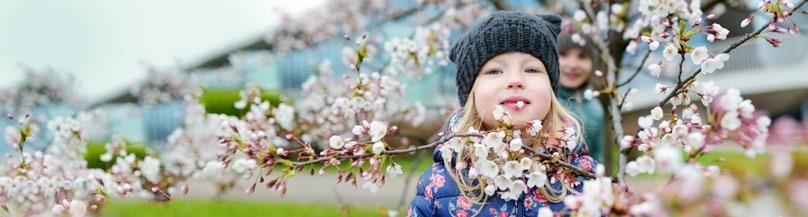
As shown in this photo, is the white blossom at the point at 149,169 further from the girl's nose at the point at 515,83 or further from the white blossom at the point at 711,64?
the white blossom at the point at 711,64

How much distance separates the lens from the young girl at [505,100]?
82.5 inches

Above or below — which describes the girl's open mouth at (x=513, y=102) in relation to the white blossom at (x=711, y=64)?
below

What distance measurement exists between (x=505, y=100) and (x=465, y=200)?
298mm

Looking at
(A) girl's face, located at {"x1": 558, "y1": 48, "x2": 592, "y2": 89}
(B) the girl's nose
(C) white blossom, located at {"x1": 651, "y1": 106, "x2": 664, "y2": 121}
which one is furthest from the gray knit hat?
(A) girl's face, located at {"x1": 558, "y1": 48, "x2": 592, "y2": 89}

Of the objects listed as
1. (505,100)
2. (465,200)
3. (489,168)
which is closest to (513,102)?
(505,100)

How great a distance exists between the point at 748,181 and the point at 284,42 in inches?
434

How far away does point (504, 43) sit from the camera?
2277 millimetres

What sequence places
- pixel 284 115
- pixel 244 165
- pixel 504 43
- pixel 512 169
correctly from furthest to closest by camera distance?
pixel 284 115 < pixel 504 43 < pixel 512 169 < pixel 244 165

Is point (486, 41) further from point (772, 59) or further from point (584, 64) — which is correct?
point (772, 59)

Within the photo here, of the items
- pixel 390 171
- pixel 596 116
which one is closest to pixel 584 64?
pixel 596 116

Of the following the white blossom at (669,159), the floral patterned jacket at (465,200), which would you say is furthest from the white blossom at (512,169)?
the white blossom at (669,159)

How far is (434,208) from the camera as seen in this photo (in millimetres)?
2182

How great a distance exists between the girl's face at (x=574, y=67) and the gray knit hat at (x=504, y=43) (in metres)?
1.32

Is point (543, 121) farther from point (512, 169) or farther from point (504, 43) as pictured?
point (512, 169)
